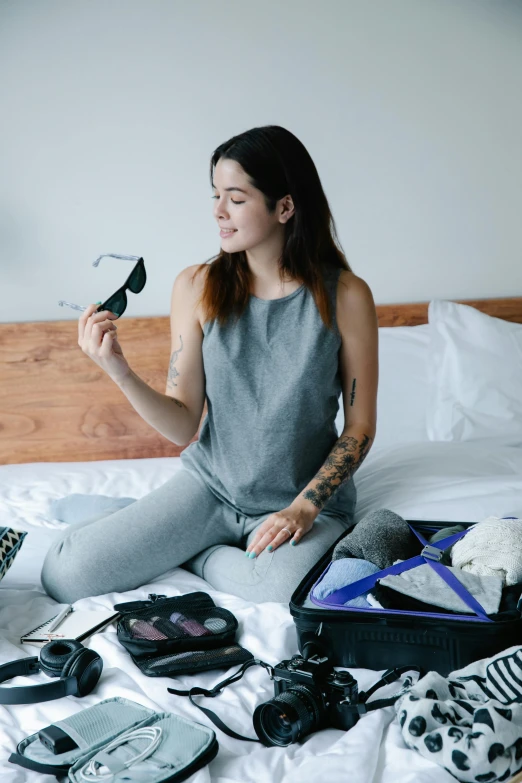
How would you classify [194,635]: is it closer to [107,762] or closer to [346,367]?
[107,762]

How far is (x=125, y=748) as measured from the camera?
0.88m

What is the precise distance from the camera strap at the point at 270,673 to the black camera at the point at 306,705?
14 mm

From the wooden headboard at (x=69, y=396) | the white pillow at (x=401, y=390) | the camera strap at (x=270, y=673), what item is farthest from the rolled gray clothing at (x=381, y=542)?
the wooden headboard at (x=69, y=396)

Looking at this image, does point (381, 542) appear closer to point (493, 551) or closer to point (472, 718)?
point (493, 551)

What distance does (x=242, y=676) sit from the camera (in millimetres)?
1075

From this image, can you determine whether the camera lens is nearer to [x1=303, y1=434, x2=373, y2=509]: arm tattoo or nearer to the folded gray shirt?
the folded gray shirt

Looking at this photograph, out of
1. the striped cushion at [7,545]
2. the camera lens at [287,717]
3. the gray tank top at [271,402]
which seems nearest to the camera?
the camera lens at [287,717]

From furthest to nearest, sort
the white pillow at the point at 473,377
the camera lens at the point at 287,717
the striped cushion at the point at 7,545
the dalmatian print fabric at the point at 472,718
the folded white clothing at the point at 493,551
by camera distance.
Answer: the white pillow at the point at 473,377
the striped cushion at the point at 7,545
the folded white clothing at the point at 493,551
the camera lens at the point at 287,717
the dalmatian print fabric at the point at 472,718

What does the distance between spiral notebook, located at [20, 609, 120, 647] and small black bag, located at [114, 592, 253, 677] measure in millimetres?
31

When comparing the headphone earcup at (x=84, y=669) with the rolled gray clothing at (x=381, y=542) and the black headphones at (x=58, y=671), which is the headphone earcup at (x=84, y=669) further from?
the rolled gray clothing at (x=381, y=542)

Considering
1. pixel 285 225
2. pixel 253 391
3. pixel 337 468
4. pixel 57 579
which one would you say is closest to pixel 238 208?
pixel 285 225

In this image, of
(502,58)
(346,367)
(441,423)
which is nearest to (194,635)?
(346,367)

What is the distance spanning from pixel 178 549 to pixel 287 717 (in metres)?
0.60

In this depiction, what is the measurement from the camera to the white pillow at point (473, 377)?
77.9 inches
